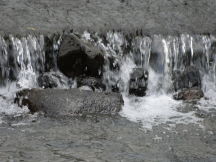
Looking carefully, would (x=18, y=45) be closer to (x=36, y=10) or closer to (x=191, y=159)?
(x=36, y=10)

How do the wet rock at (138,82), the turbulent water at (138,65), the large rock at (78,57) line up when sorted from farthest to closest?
the wet rock at (138,82) < the large rock at (78,57) < the turbulent water at (138,65)

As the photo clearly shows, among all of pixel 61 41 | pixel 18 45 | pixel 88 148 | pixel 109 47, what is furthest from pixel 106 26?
pixel 88 148

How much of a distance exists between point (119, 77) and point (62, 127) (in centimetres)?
215

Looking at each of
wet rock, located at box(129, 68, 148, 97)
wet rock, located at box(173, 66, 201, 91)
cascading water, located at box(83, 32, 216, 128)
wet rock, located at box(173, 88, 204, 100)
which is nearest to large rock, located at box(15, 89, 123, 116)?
cascading water, located at box(83, 32, 216, 128)

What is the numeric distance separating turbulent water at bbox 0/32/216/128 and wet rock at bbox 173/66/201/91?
11cm

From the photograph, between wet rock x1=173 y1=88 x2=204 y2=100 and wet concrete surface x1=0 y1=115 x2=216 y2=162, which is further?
wet rock x1=173 y1=88 x2=204 y2=100

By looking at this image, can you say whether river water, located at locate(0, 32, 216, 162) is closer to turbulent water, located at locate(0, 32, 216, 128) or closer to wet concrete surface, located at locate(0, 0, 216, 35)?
turbulent water, located at locate(0, 32, 216, 128)

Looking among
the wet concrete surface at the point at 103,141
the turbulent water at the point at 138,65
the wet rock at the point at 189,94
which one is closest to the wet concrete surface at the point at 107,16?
the turbulent water at the point at 138,65

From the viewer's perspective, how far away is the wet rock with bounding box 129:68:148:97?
8508 millimetres

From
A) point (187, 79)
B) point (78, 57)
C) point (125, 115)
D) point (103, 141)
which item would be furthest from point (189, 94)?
point (103, 141)

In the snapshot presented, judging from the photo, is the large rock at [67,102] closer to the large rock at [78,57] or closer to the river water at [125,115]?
the river water at [125,115]

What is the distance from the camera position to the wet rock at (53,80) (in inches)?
320

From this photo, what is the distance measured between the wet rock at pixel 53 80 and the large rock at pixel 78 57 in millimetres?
103

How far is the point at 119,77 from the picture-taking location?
8602 mm
